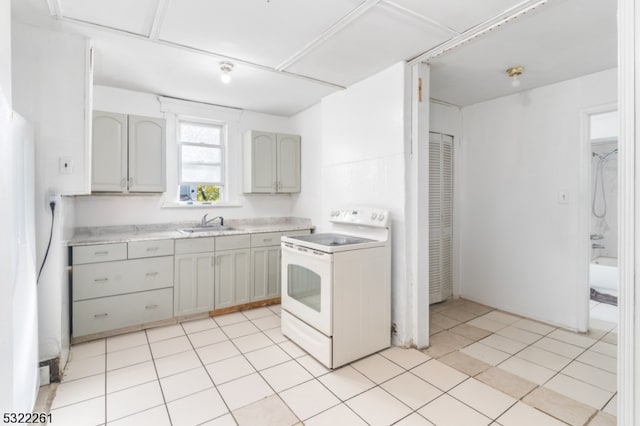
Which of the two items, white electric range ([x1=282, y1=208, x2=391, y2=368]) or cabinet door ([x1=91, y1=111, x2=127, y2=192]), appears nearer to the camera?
white electric range ([x1=282, y1=208, x2=391, y2=368])

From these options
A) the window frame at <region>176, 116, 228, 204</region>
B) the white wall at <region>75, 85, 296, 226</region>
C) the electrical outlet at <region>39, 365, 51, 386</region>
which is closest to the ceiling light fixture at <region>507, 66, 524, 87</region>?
the white wall at <region>75, 85, 296, 226</region>

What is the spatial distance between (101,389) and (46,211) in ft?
4.09

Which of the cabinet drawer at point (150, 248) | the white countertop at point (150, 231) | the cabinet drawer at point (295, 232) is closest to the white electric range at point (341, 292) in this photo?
the cabinet drawer at point (295, 232)

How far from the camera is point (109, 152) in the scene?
9.78ft

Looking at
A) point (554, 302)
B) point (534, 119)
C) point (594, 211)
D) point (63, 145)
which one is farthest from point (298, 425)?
point (594, 211)

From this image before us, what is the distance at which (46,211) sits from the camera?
211 centimetres

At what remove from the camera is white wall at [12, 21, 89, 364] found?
2066 millimetres

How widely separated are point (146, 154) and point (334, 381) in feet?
9.15

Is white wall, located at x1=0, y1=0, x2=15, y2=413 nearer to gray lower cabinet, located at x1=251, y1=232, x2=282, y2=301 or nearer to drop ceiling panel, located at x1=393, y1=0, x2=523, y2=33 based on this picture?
drop ceiling panel, located at x1=393, y1=0, x2=523, y2=33

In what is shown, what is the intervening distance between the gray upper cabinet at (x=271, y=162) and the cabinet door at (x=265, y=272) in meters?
0.82

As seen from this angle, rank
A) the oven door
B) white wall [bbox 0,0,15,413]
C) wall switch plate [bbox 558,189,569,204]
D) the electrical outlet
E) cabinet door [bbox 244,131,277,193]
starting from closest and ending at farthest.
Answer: white wall [bbox 0,0,15,413], the electrical outlet, the oven door, wall switch plate [bbox 558,189,569,204], cabinet door [bbox 244,131,277,193]

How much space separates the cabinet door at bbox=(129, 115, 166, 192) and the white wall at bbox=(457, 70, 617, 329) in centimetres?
351

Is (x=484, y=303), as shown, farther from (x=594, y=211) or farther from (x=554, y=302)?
(x=594, y=211)

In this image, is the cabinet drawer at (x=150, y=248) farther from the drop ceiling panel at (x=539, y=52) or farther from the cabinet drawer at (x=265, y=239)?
the drop ceiling panel at (x=539, y=52)
